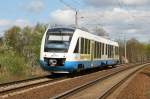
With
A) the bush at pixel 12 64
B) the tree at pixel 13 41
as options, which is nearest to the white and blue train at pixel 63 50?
the bush at pixel 12 64

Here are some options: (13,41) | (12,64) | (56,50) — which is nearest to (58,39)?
(56,50)

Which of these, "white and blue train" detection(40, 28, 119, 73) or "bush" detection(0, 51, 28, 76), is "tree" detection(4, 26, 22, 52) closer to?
"bush" detection(0, 51, 28, 76)

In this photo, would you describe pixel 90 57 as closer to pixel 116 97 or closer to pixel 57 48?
pixel 57 48

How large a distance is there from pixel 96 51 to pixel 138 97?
1848cm

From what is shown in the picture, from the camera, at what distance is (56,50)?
2709cm

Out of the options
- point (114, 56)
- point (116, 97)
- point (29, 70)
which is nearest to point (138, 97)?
point (116, 97)

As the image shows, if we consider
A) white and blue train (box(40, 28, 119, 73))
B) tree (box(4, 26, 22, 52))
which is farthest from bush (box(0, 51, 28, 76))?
tree (box(4, 26, 22, 52))

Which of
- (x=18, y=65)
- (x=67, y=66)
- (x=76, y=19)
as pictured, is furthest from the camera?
(x=76, y=19)

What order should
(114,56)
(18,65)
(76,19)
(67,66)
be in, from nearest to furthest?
1. (67,66)
2. (18,65)
3. (76,19)
4. (114,56)

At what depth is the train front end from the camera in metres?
26.8

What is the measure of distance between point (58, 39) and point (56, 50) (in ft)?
2.77

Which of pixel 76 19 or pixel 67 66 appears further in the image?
pixel 76 19

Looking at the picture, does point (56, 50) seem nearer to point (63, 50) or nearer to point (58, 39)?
point (63, 50)

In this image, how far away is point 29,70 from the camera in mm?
33000
